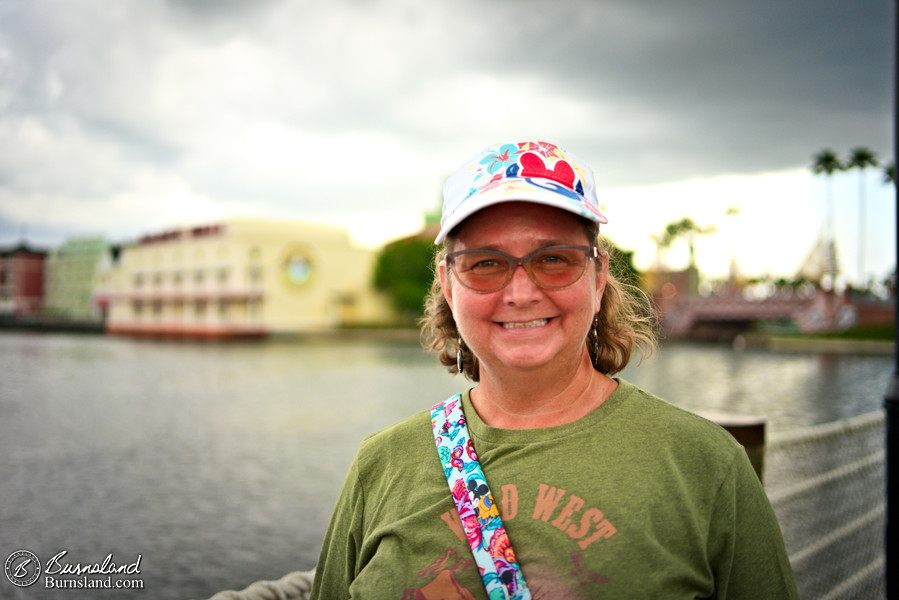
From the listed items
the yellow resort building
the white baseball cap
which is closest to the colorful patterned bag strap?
the white baseball cap

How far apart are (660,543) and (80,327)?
90385 millimetres

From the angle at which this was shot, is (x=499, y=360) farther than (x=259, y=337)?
No

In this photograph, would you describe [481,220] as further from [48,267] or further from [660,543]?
[48,267]

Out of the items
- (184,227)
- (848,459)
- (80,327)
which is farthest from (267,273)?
(848,459)

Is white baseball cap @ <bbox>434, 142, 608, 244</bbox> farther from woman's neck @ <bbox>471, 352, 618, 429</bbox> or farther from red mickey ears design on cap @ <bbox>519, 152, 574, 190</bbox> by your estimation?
woman's neck @ <bbox>471, 352, 618, 429</bbox>

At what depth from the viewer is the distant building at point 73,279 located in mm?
93125

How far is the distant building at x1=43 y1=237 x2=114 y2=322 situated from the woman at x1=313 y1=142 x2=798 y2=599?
9806cm

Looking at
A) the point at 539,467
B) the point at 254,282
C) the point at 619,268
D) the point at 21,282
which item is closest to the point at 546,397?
the point at 539,467

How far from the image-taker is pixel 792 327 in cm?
7019

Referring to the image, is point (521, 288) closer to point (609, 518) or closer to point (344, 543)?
point (609, 518)

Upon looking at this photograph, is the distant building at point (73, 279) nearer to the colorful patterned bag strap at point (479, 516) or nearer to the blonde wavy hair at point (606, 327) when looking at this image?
the blonde wavy hair at point (606, 327)

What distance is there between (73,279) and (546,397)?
106 m

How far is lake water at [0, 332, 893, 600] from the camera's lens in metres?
8.74

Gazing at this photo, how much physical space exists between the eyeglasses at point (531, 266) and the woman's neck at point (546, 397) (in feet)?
0.71
